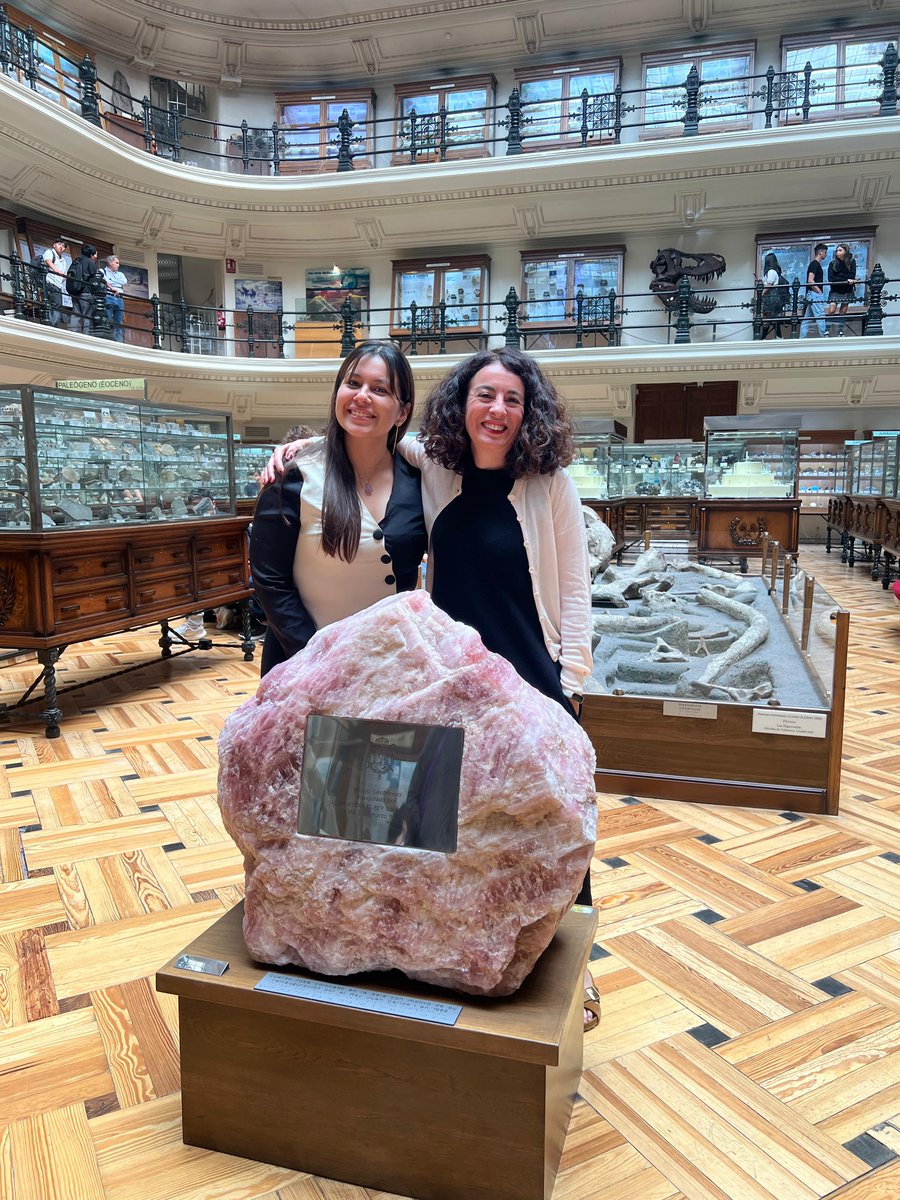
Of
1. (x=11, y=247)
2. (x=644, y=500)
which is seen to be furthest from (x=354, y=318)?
(x=644, y=500)

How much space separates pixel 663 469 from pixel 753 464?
1.56 meters

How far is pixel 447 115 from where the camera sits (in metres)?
14.2

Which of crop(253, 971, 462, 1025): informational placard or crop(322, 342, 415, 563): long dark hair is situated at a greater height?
crop(322, 342, 415, 563): long dark hair

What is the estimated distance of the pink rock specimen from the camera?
136 centimetres

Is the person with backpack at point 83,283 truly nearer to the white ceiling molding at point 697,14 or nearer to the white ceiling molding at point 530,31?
the white ceiling molding at point 530,31

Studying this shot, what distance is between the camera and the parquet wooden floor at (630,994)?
1.56 meters

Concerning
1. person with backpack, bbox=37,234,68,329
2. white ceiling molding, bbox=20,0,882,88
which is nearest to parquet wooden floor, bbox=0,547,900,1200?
person with backpack, bbox=37,234,68,329

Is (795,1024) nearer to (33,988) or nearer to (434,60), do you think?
(33,988)

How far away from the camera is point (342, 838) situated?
1411 millimetres

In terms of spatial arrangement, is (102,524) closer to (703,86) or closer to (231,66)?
(703,86)

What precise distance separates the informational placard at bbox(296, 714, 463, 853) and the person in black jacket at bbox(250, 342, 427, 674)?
387 mm

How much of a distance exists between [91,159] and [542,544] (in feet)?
45.3

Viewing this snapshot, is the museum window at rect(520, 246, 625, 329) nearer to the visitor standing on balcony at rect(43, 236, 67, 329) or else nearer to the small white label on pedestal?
the visitor standing on balcony at rect(43, 236, 67, 329)

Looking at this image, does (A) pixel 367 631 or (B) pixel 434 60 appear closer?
(A) pixel 367 631
